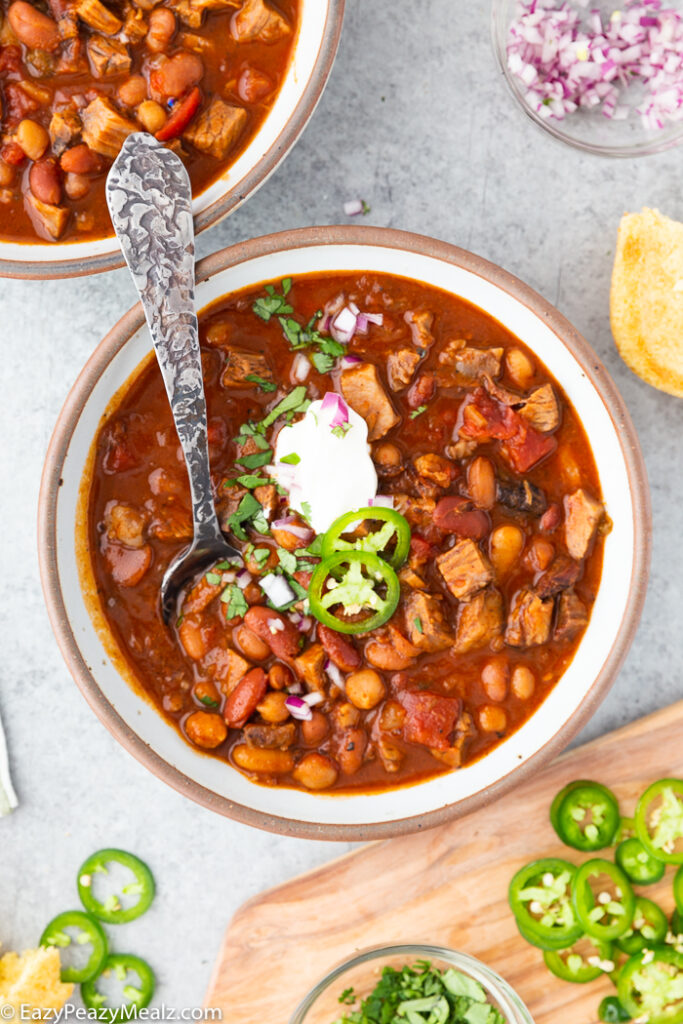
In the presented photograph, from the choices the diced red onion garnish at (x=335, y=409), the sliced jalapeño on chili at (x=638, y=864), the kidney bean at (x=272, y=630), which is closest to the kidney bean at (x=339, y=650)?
the kidney bean at (x=272, y=630)

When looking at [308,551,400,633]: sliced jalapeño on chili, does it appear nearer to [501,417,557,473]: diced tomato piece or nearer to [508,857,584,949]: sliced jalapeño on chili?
[501,417,557,473]: diced tomato piece

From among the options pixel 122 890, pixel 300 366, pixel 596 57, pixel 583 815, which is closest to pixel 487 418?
pixel 300 366

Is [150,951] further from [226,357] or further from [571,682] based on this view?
[226,357]

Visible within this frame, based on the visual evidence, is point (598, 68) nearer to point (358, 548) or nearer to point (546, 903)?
point (358, 548)

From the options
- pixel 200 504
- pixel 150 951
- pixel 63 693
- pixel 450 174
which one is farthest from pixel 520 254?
pixel 150 951

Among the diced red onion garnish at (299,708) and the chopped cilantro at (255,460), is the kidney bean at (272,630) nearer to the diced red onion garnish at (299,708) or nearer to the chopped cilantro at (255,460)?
the diced red onion garnish at (299,708)

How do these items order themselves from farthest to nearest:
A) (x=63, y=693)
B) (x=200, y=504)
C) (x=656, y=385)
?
1. (x=63, y=693)
2. (x=656, y=385)
3. (x=200, y=504)

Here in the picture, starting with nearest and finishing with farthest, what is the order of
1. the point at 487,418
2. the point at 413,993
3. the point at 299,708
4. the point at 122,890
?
the point at 487,418 → the point at 299,708 → the point at 413,993 → the point at 122,890
